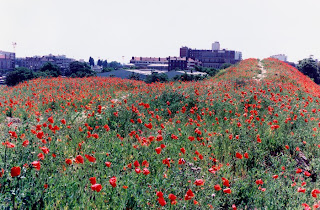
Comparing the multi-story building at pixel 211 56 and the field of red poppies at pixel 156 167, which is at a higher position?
the multi-story building at pixel 211 56

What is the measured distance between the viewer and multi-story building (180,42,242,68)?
12662 centimetres

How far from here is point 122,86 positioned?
48.8 ft

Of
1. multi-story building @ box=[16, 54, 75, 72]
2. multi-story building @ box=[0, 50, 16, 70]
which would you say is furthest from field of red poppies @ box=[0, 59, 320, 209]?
multi-story building @ box=[0, 50, 16, 70]

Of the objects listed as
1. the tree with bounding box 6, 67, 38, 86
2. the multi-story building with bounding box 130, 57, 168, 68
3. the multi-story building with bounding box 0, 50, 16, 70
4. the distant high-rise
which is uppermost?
the distant high-rise

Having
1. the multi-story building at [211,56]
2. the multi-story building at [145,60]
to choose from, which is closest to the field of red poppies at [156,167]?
the multi-story building at [211,56]

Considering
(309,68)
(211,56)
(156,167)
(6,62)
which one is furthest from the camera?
(6,62)

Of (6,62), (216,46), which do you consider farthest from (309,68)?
(6,62)

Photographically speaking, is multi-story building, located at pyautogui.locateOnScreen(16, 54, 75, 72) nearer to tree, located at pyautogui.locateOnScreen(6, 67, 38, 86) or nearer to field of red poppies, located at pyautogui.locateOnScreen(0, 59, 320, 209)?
tree, located at pyautogui.locateOnScreen(6, 67, 38, 86)

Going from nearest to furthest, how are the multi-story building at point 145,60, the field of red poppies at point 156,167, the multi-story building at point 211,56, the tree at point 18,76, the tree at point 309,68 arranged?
the field of red poppies at point 156,167, the tree at point 309,68, the tree at point 18,76, the multi-story building at point 211,56, the multi-story building at point 145,60

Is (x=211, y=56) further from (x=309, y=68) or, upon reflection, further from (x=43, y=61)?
(x=43, y=61)

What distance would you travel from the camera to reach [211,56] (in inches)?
5103

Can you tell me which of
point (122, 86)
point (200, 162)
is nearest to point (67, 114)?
point (200, 162)

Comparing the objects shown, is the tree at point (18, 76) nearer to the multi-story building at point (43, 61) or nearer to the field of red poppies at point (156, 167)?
the field of red poppies at point (156, 167)

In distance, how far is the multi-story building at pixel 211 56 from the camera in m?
127
